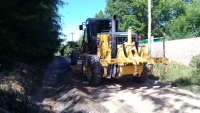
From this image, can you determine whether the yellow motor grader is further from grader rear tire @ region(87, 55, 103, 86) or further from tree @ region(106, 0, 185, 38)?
tree @ region(106, 0, 185, 38)

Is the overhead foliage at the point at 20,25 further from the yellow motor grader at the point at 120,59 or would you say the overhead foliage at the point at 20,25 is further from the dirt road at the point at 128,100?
the yellow motor grader at the point at 120,59

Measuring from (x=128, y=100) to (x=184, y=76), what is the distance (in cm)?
399

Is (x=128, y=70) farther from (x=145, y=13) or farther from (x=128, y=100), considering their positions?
(x=145, y=13)

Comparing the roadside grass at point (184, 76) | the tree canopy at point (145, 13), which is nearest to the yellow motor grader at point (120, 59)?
the roadside grass at point (184, 76)

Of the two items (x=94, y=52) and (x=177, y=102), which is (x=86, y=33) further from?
(x=177, y=102)

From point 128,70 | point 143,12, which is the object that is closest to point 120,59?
point 128,70

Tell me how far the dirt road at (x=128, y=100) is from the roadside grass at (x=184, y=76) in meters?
0.50

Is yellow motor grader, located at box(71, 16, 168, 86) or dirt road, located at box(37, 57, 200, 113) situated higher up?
yellow motor grader, located at box(71, 16, 168, 86)

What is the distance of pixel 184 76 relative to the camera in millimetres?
10703

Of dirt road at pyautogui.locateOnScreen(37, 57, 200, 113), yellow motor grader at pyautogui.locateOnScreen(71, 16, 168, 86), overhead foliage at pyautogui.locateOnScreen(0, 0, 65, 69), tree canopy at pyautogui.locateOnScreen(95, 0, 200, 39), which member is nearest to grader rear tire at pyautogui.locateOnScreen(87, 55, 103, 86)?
yellow motor grader at pyautogui.locateOnScreen(71, 16, 168, 86)

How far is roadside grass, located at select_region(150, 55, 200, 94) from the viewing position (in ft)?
31.1

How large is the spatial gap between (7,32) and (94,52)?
4443 mm

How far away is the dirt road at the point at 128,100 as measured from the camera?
6720 mm

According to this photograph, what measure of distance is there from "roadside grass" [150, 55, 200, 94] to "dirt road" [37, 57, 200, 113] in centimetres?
50
